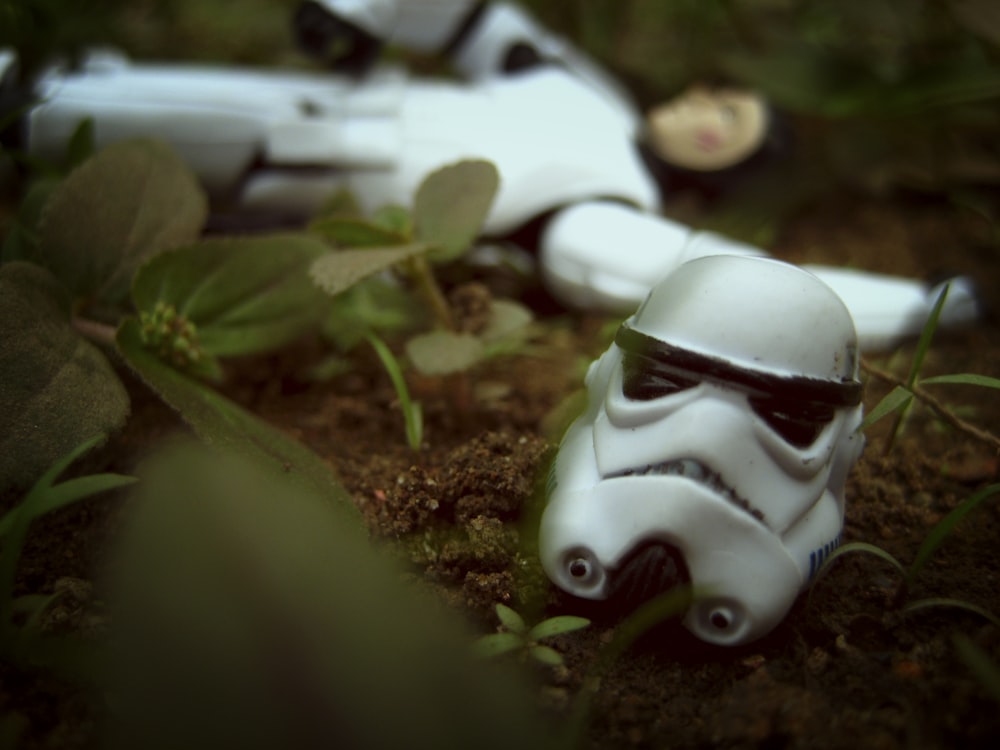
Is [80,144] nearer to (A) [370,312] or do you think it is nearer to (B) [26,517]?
(A) [370,312]

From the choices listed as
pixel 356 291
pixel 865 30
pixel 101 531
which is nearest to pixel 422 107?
pixel 356 291

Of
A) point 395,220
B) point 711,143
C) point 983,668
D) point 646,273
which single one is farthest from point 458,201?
point 711,143

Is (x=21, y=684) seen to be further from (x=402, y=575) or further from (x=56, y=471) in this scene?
(x=402, y=575)

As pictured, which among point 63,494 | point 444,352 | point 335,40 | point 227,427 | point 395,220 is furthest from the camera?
point 335,40

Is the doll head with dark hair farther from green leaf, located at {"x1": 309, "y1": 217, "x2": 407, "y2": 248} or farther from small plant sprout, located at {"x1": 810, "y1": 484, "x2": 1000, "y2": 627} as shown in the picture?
small plant sprout, located at {"x1": 810, "y1": 484, "x2": 1000, "y2": 627}

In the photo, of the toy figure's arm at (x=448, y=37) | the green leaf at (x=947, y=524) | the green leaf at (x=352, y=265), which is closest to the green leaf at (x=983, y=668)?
the green leaf at (x=947, y=524)
